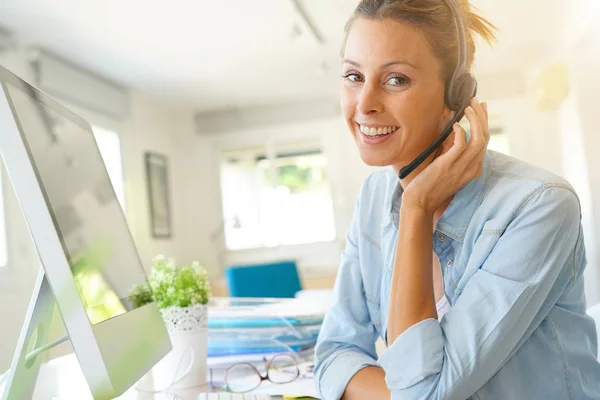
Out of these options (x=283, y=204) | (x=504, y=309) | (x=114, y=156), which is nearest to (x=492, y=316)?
(x=504, y=309)

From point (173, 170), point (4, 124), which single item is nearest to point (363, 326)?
point (4, 124)

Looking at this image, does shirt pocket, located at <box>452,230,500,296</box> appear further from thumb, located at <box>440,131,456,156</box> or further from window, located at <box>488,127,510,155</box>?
window, located at <box>488,127,510,155</box>

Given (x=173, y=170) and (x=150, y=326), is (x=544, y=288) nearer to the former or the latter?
(x=150, y=326)

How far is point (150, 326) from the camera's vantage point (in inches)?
37.9

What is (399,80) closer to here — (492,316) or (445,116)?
(445,116)

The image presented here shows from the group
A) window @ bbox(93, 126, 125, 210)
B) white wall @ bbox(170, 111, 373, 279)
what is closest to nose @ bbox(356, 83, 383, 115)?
window @ bbox(93, 126, 125, 210)

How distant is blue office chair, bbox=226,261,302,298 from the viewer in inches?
151

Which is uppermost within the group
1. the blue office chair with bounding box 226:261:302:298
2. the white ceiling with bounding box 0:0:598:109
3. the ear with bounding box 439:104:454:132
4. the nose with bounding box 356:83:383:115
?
the white ceiling with bounding box 0:0:598:109

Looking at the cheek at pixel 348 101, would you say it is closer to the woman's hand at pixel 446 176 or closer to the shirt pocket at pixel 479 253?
the woman's hand at pixel 446 176

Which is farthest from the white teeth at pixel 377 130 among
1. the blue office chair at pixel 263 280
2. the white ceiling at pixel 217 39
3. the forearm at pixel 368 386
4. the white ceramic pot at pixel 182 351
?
the blue office chair at pixel 263 280

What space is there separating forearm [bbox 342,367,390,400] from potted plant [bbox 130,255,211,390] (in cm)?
37

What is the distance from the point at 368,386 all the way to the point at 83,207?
509mm

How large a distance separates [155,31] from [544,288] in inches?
158

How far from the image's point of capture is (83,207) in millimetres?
844
